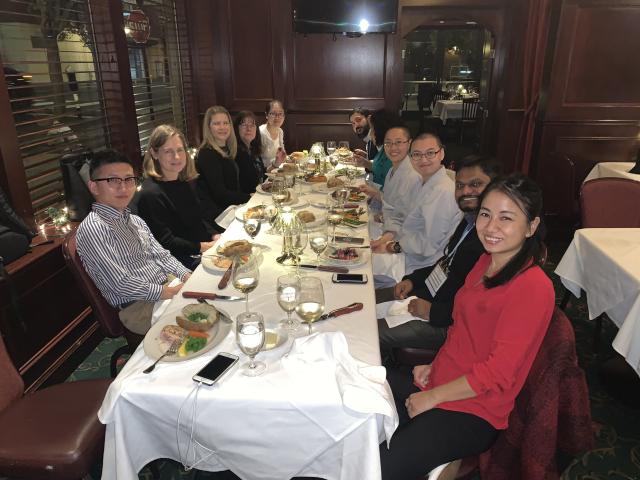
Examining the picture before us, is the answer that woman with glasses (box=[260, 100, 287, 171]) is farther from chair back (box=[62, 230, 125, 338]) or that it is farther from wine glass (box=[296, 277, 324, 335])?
wine glass (box=[296, 277, 324, 335])

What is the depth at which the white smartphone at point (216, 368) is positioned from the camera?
4.06ft

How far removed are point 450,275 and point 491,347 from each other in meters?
0.62

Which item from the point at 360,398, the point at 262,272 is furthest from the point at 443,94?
the point at 360,398

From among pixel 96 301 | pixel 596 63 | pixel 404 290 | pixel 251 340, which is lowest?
pixel 404 290

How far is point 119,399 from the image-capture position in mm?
1238

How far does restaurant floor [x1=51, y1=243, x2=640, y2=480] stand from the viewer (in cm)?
197

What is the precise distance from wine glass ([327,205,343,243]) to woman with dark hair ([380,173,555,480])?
932 mm

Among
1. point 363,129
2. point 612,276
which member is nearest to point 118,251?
point 612,276

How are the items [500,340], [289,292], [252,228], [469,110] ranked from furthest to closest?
[469,110]
[252,228]
[289,292]
[500,340]

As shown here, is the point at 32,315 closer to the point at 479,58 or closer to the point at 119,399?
the point at 119,399

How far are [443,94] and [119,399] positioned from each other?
1144 cm

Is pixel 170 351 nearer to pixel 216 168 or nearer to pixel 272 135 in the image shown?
pixel 216 168

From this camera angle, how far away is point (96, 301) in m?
1.99

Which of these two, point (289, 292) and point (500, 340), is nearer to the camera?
point (500, 340)
